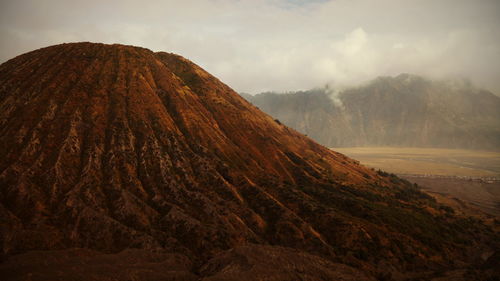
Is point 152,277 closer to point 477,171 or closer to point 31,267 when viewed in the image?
point 31,267

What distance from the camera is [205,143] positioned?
70250mm

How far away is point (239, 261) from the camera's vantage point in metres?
37.3

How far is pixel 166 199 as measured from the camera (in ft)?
173

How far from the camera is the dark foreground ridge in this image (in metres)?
38.9

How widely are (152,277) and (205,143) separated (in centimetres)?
3867

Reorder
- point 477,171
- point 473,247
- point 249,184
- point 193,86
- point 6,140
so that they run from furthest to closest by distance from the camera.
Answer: point 477,171 → point 193,86 → point 249,184 → point 473,247 → point 6,140

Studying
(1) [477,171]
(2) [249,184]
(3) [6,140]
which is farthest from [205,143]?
(1) [477,171]

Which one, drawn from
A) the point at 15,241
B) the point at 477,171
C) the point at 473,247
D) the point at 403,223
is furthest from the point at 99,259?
the point at 477,171

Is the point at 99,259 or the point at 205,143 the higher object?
the point at 205,143

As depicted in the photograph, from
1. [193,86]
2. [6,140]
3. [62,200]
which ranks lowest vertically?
[62,200]

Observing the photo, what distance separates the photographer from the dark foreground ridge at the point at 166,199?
128 ft

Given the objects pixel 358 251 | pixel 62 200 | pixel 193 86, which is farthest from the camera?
pixel 193 86

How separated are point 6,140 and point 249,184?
141 ft

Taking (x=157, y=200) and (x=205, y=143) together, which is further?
(x=205, y=143)
